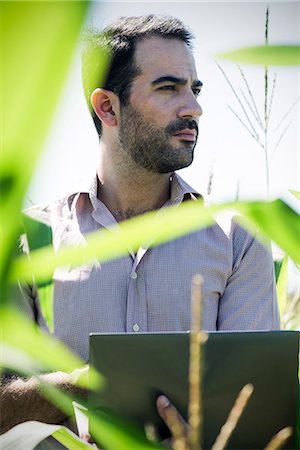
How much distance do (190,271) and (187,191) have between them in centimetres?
24

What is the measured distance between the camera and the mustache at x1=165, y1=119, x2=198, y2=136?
1998mm

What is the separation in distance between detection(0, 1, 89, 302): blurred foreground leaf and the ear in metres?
2.08

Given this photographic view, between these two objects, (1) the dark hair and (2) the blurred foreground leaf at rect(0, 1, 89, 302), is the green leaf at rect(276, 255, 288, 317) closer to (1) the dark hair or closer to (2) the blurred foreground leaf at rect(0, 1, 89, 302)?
(1) the dark hair

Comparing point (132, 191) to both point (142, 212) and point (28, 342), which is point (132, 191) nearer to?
point (142, 212)

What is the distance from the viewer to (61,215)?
1955 mm

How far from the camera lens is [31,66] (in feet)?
0.49

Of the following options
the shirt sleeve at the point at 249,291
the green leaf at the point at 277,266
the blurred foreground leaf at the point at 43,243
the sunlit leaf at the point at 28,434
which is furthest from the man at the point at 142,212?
the blurred foreground leaf at the point at 43,243

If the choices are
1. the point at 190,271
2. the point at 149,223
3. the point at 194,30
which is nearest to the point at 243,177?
the point at 190,271

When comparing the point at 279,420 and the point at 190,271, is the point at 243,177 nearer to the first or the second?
the point at 190,271

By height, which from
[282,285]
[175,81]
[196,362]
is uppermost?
[175,81]

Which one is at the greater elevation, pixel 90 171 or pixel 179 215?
pixel 179 215

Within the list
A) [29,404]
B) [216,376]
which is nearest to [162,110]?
[29,404]

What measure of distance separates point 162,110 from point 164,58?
172 millimetres

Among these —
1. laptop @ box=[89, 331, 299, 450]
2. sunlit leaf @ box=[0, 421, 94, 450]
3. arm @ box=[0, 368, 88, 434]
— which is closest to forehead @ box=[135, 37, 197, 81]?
arm @ box=[0, 368, 88, 434]
